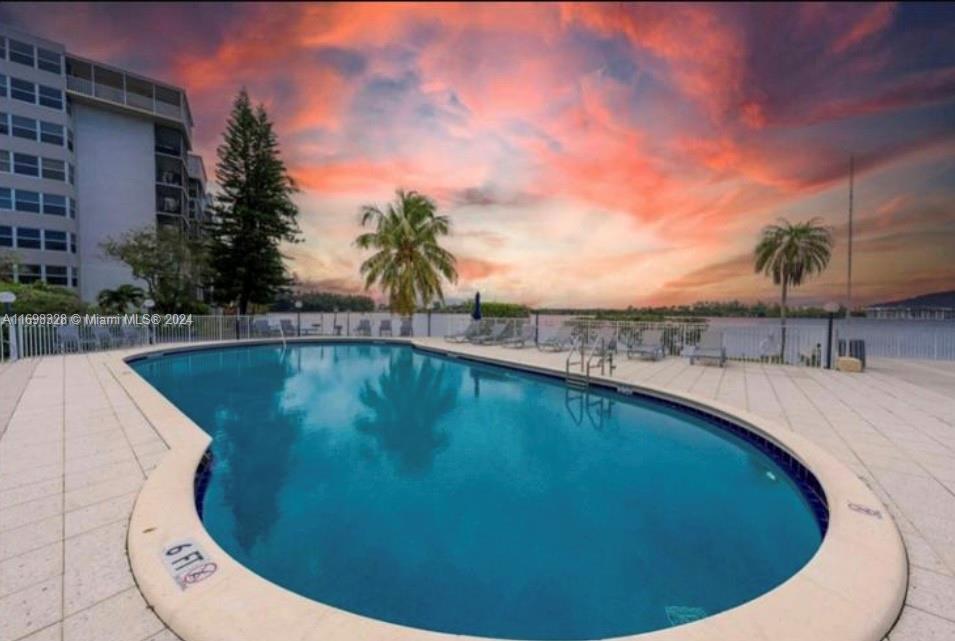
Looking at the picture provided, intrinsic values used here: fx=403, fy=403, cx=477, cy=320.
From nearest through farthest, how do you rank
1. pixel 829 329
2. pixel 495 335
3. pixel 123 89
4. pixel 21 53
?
pixel 829 329
pixel 495 335
pixel 21 53
pixel 123 89

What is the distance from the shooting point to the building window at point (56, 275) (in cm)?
1945

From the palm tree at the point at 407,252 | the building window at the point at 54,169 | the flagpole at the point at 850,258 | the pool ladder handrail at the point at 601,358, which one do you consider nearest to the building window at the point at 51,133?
the building window at the point at 54,169

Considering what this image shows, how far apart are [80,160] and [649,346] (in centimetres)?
2866

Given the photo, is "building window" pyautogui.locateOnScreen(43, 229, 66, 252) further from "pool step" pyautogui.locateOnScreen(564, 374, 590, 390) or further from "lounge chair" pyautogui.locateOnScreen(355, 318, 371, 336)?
"pool step" pyautogui.locateOnScreen(564, 374, 590, 390)

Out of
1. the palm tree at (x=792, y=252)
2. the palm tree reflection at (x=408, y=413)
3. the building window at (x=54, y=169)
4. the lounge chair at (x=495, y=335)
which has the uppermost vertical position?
the building window at (x=54, y=169)

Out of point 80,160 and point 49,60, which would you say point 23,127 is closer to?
point 80,160

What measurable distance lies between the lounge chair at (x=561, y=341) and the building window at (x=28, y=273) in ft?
74.7

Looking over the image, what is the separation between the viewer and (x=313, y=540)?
3154mm

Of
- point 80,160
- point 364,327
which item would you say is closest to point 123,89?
point 80,160

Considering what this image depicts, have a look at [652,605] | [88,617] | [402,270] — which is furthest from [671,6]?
[402,270]

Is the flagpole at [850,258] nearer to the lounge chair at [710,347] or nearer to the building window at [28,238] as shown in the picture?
the lounge chair at [710,347]

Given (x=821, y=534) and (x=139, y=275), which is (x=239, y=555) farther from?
(x=139, y=275)

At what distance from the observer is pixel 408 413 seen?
23.0 feet

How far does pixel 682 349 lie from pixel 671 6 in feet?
25.9
